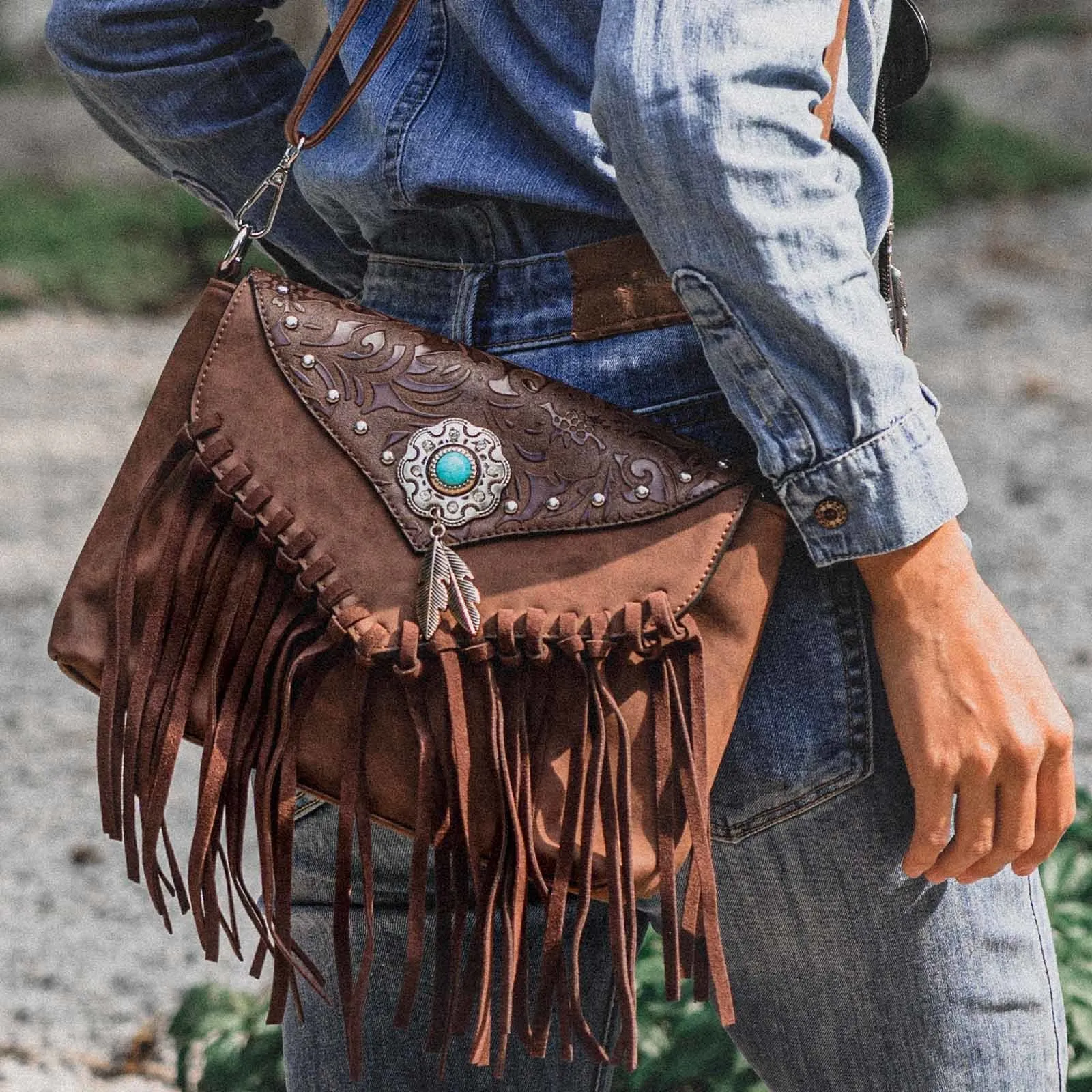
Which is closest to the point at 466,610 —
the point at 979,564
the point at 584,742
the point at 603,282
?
the point at 584,742

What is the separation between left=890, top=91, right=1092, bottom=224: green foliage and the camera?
703cm

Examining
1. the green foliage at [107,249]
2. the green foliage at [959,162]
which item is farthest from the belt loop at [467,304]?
the green foliage at [959,162]

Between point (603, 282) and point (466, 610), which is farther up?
point (603, 282)

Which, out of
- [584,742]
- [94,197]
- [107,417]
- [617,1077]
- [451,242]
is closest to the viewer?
[584,742]

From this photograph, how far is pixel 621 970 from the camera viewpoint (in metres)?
0.92

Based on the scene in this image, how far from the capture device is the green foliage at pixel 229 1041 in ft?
5.84

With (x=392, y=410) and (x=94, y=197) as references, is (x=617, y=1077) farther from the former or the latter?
(x=94, y=197)

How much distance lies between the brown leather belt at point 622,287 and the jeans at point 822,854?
0.04ft

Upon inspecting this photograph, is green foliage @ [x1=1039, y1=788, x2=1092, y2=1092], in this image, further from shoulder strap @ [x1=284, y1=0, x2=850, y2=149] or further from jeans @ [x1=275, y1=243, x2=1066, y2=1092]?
shoulder strap @ [x1=284, y1=0, x2=850, y2=149]

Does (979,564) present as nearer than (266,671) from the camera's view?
No

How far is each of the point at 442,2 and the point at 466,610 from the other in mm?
464

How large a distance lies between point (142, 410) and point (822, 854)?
4.70 m

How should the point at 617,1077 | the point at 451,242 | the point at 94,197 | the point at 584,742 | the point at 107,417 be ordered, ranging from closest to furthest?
the point at 584,742, the point at 451,242, the point at 617,1077, the point at 107,417, the point at 94,197

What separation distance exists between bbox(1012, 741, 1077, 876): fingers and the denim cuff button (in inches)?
8.6
